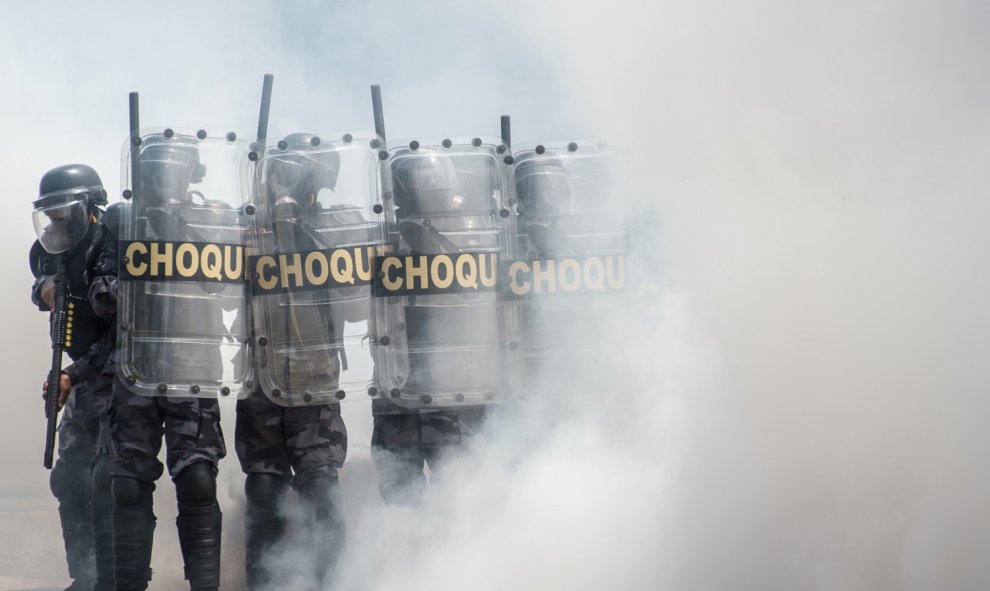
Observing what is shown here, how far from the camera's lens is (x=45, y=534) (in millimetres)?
8070

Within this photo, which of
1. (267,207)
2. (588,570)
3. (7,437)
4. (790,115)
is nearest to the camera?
(588,570)

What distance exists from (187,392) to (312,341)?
1.87 feet

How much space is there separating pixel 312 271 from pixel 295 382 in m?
0.50

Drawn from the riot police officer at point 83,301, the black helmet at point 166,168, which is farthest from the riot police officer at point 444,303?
the riot police officer at point 83,301

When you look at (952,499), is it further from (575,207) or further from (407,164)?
(407,164)

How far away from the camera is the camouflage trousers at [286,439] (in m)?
5.22

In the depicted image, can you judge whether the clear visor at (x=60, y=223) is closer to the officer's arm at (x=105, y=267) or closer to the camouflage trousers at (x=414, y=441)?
the officer's arm at (x=105, y=267)

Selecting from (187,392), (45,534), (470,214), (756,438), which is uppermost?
(470,214)

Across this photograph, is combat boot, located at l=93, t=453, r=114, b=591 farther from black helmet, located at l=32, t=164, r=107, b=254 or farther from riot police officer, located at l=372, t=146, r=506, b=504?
riot police officer, located at l=372, t=146, r=506, b=504

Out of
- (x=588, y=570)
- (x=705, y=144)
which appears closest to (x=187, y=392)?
(x=588, y=570)

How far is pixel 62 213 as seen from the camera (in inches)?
215

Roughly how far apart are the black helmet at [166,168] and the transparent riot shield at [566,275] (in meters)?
1.47

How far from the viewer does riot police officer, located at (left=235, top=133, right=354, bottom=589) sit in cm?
509

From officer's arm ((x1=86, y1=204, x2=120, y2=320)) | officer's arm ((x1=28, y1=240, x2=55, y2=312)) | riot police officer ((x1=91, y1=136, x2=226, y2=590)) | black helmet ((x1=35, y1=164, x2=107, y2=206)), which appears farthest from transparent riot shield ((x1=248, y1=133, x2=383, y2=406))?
officer's arm ((x1=28, y1=240, x2=55, y2=312))
